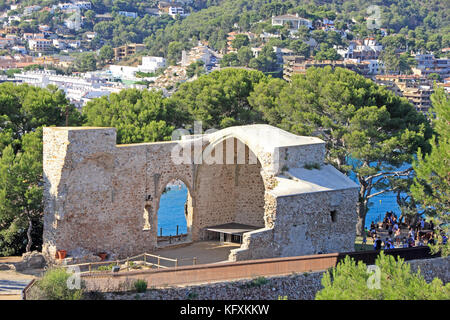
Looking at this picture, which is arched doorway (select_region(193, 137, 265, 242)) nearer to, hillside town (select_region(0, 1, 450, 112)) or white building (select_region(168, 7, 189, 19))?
hillside town (select_region(0, 1, 450, 112))

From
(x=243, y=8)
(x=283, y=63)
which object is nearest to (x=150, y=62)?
(x=283, y=63)

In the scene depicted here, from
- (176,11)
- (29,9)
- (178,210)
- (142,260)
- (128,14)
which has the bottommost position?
(178,210)

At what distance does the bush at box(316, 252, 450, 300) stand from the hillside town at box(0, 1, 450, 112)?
7143 centimetres

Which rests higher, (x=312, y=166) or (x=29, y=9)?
(x=29, y=9)

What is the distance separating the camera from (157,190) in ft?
68.3

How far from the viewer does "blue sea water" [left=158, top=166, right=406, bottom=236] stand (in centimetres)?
3747

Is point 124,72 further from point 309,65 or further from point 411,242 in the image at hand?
point 411,242

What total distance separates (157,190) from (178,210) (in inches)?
827

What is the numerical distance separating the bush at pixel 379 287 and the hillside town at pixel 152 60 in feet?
234

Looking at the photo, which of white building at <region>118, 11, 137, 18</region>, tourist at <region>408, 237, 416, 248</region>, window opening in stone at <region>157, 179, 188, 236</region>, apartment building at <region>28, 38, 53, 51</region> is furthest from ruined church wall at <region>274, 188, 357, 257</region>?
white building at <region>118, 11, 137, 18</region>

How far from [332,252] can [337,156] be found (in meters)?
6.76

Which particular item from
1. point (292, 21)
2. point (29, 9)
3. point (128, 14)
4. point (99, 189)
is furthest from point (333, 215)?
point (29, 9)

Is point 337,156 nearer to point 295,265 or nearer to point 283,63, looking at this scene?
point 295,265

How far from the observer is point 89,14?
580 feet
